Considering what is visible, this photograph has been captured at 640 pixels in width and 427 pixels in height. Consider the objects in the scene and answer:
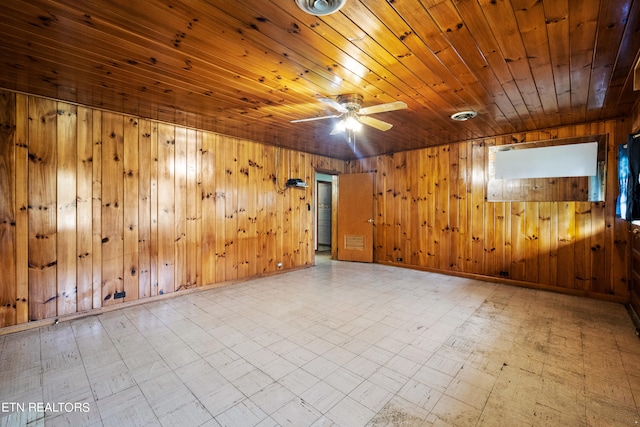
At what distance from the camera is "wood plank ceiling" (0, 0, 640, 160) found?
1668 mm

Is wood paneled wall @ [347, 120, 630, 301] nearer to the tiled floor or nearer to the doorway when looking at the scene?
the tiled floor

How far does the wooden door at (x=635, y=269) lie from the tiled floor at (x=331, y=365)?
0.21 metres

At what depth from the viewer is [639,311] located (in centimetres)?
298

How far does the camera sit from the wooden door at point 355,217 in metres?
6.17

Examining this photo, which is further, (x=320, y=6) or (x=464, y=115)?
(x=464, y=115)

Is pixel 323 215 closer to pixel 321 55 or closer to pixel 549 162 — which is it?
pixel 549 162

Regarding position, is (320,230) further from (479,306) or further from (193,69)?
(193,69)

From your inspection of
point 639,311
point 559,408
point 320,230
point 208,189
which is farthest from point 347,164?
point 559,408

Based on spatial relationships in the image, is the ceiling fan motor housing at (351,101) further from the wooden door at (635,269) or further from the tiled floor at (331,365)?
the wooden door at (635,269)

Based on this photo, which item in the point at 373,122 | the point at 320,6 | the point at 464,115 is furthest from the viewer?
the point at 464,115

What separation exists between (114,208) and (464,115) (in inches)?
178

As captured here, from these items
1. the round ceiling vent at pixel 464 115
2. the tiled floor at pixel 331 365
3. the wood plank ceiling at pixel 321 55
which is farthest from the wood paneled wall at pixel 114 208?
the round ceiling vent at pixel 464 115

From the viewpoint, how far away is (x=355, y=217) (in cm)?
634
